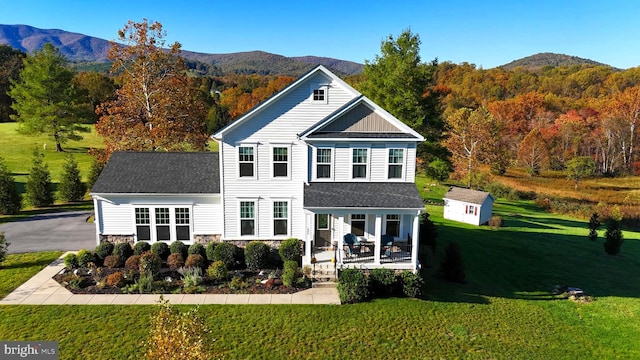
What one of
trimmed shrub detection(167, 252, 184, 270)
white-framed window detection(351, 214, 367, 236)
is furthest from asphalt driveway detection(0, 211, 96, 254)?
white-framed window detection(351, 214, 367, 236)

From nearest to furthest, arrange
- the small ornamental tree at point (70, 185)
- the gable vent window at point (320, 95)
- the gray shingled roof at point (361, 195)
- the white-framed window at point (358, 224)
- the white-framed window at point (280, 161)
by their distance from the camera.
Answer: the gray shingled roof at point (361, 195) < the gable vent window at point (320, 95) < the white-framed window at point (280, 161) < the white-framed window at point (358, 224) < the small ornamental tree at point (70, 185)

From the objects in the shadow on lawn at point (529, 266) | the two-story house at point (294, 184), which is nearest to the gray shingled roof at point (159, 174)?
the two-story house at point (294, 184)

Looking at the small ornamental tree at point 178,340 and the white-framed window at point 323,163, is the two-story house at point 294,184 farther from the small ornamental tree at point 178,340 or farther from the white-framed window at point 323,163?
the small ornamental tree at point 178,340

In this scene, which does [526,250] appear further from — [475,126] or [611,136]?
[611,136]

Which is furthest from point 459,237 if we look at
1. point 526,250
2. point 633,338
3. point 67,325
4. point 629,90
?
point 629,90

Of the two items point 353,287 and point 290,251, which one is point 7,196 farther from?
point 353,287

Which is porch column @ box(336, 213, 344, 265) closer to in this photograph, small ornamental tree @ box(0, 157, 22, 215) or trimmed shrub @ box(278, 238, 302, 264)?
trimmed shrub @ box(278, 238, 302, 264)

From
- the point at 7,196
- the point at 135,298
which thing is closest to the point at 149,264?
the point at 135,298
